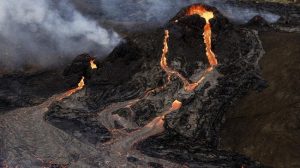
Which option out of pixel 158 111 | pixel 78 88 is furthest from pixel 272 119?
pixel 78 88

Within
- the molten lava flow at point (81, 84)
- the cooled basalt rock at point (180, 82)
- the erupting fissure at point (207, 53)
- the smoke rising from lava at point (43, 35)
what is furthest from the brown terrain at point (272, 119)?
the smoke rising from lava at point (43, 35)

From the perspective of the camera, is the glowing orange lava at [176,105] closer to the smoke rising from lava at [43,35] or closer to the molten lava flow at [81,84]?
the molten lava flow at [81,84]

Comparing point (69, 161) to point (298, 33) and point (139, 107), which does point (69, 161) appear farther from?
point (298, 33)

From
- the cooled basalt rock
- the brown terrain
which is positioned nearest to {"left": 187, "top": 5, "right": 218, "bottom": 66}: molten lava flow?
the cooled basalt rock

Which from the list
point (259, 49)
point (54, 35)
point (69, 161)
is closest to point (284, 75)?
point (259, 49)

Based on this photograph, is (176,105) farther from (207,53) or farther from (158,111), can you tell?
(207,53)

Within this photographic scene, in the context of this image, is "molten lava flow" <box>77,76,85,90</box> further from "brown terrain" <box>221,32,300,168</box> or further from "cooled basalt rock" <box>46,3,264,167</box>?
"brown terrain" <box>221,32,300,168</box>
